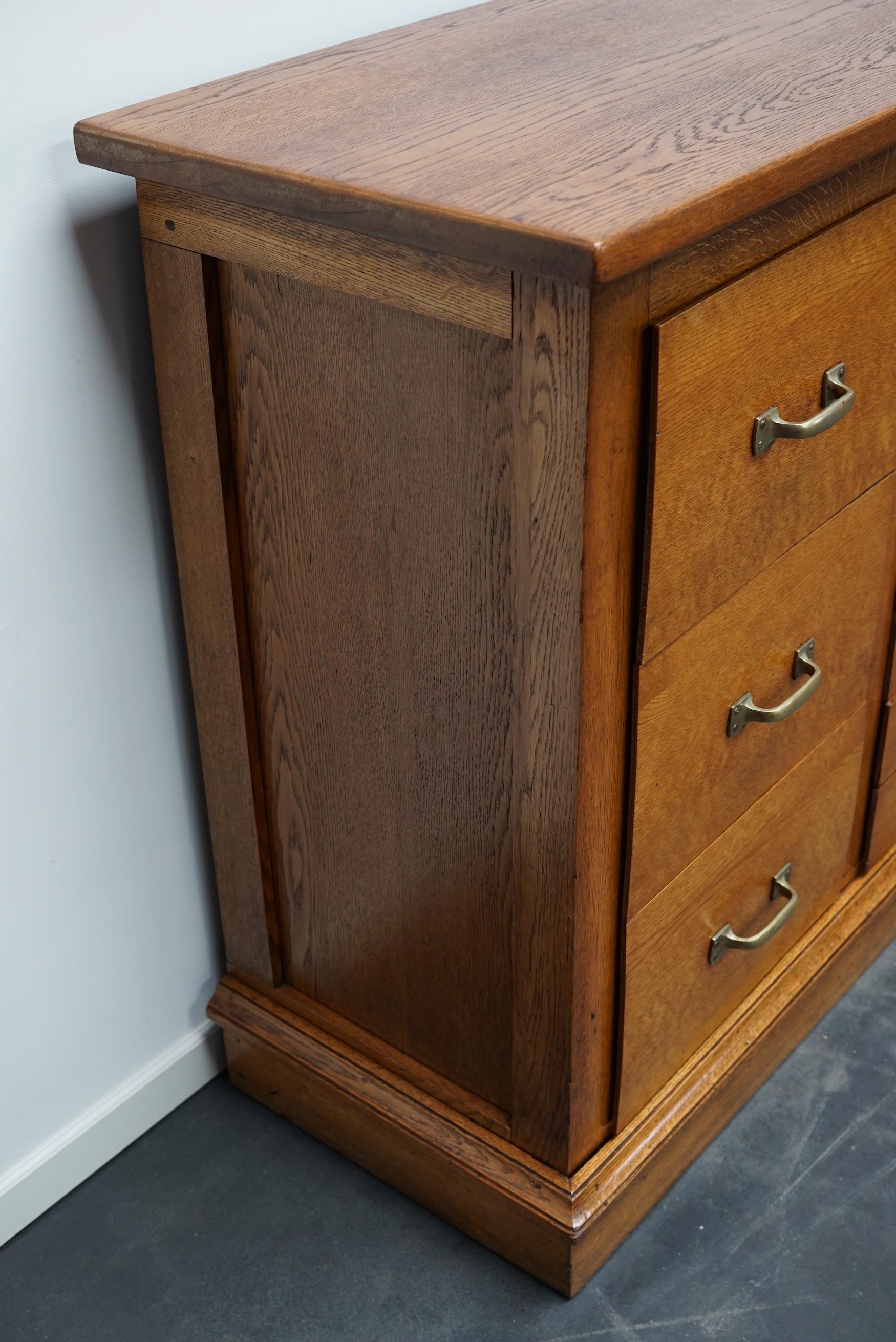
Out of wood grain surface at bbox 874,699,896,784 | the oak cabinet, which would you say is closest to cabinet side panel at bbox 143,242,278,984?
the oak cabinet

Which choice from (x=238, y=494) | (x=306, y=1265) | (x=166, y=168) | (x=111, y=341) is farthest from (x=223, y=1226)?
(x=166, y=168)

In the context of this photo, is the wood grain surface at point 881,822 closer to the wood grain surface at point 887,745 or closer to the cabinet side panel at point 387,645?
the wood grain surface at point 887,745

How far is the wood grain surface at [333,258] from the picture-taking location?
84cm

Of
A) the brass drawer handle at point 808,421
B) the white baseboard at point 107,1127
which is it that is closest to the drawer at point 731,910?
the brass drawer handle at point 808,421

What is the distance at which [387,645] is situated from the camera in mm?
1064

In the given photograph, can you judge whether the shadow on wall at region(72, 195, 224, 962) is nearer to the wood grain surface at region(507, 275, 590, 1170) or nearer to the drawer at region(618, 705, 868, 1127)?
the wood grain surface at region(507, 275, 590, 1170)

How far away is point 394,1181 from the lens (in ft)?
4.34

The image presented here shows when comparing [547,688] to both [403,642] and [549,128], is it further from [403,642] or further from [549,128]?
[549,128]

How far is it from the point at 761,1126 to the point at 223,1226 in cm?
55

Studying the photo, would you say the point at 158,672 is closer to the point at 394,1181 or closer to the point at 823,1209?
the point at 394,1181

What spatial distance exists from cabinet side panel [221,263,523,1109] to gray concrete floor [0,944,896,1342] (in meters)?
0.19

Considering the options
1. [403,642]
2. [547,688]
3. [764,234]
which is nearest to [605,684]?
[547,688]

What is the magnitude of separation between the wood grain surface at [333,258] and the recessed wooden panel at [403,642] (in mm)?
19

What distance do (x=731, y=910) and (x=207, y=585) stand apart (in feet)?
1.83
